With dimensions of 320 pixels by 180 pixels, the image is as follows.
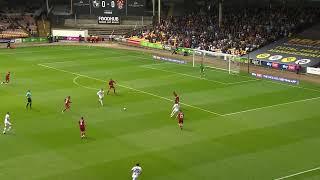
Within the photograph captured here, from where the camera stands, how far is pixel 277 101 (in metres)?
42.4

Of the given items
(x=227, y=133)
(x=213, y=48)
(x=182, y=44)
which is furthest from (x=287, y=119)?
(x=182, y=44)

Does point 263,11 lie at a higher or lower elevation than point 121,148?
higher

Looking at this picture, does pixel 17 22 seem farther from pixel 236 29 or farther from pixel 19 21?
pixel 236 29

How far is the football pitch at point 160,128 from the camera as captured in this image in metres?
26.6

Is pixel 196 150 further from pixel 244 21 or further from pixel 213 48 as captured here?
pixel 244 21

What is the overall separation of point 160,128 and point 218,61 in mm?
33424

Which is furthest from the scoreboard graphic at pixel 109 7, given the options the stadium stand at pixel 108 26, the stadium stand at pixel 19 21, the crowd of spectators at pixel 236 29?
the stadium stand at pixel 19 21

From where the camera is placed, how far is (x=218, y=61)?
2606 inches

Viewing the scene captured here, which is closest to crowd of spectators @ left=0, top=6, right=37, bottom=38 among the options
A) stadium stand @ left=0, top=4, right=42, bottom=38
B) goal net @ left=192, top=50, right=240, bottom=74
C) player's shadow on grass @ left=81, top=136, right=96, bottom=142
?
stadium stand @ left=0, top=4, right=42, bottom=38

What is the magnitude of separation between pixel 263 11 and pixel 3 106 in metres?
47.9
